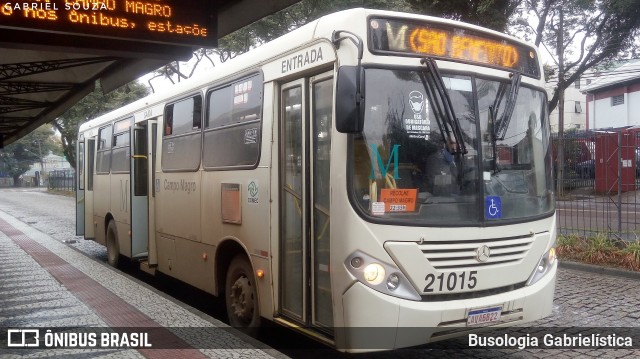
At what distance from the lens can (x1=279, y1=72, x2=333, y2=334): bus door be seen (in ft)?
16.3

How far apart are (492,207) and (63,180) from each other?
62.5 m

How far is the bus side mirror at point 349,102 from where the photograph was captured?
14.3 ft

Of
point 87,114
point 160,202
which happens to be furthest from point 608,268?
point 87,114

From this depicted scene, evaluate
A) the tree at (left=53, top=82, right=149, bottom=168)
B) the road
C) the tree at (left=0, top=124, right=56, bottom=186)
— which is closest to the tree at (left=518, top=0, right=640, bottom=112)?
the road

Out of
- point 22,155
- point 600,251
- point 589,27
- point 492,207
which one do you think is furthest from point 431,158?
point 22,155

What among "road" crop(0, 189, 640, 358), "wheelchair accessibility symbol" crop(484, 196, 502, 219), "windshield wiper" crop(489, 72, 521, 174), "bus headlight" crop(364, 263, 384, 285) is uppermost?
"windshield wiper" crop(489, 72, 521, 174)

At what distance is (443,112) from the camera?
479 cm

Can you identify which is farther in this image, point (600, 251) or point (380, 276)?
point (600, 251)

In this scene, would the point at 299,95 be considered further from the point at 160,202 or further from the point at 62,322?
the point at 160,202

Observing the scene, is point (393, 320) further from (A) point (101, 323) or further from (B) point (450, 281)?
(A) point (101, 323)

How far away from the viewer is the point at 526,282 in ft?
16.8

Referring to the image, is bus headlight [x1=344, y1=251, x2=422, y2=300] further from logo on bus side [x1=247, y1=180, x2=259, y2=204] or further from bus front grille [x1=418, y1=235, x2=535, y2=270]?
logo on bus side [x1=247, y1=180, x2=259, y2=204]

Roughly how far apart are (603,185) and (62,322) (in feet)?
30.7

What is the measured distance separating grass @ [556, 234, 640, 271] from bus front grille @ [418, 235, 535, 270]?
5282mm
